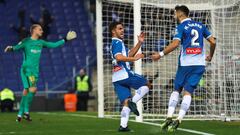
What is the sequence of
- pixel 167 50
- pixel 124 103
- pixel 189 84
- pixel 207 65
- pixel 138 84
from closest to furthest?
1. pixel 167 50
2. pixel 189 84
3. pixel 124 103
4. pixel 138 84
5. pixel 207 65

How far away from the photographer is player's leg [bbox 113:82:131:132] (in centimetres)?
989

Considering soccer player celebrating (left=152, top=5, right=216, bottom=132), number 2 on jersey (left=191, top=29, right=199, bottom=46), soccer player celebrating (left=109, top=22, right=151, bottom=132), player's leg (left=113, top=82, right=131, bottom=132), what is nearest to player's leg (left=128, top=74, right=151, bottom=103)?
soccer player celebrating (left=109, top=22, right=151, bottom=132)

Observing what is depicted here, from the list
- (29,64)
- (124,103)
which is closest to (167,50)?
(124,103)

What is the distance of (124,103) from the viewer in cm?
1002

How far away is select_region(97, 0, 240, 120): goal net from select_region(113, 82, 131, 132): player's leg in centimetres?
309

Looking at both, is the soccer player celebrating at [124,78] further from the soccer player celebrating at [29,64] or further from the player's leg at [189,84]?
the soccer player celebrating at [29,64]

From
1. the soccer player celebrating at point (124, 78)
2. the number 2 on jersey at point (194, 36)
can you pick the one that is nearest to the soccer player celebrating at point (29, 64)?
the soccer player celebrating at point (124, 78)

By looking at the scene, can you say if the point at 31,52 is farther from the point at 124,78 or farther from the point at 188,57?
the point at 188,57

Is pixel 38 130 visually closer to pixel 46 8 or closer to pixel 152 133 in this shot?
pixel 152 133

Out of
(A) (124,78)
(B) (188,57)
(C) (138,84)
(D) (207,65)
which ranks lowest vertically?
(C) (138,84)

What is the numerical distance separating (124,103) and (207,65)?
464 cm

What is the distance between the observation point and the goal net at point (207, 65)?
13.2 m

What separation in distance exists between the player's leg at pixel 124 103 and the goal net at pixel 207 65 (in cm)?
309

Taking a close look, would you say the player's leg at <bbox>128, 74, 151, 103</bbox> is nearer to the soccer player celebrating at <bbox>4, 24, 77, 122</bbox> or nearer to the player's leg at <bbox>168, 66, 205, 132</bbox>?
the player's leg at <bbox>168, 66, 205, 132</bbox>
